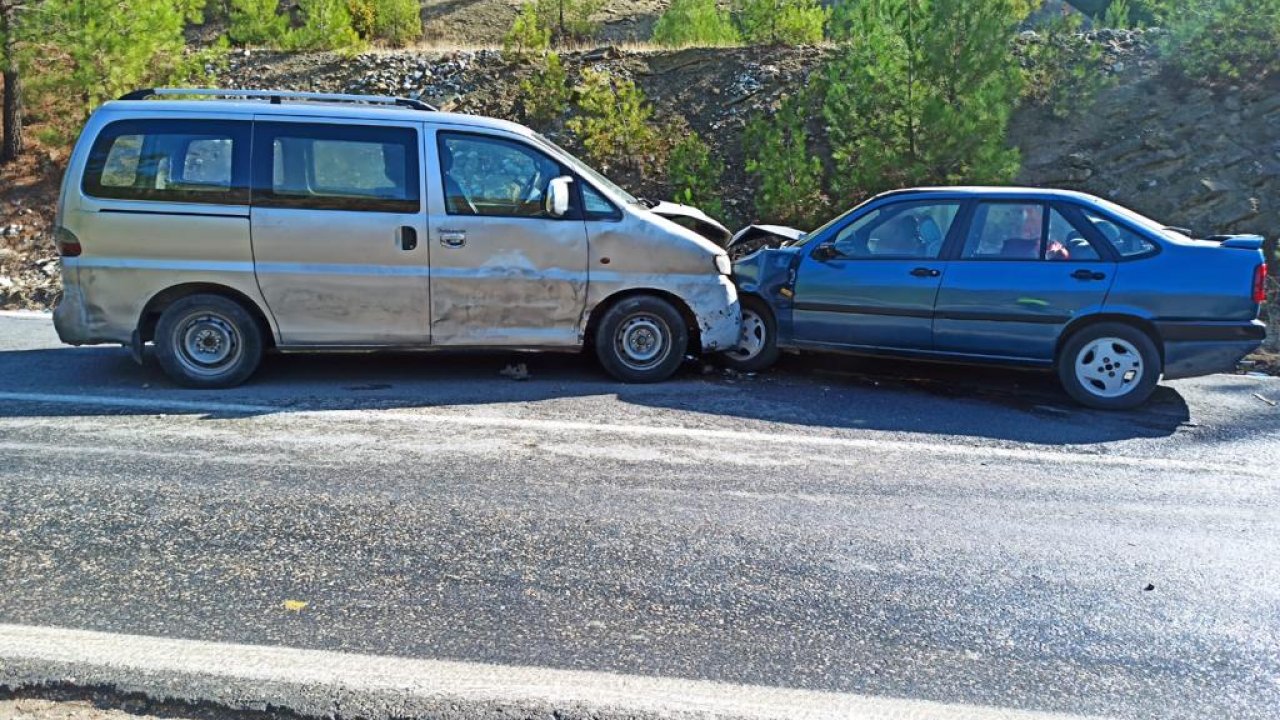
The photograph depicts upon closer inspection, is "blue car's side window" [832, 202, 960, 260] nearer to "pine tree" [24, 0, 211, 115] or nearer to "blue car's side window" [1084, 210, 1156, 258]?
"blue car's side window" [1084, 210, 1156, 258]

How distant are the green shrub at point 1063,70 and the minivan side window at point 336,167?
1058 cm

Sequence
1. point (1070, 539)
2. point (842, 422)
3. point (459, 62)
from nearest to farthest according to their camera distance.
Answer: point (1070, 539)
point (842, 422)
point (459, 62)

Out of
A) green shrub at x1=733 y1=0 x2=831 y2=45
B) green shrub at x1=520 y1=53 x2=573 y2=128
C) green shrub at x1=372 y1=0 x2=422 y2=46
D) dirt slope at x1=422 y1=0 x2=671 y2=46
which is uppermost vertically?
dirt slope at x1=422 y1=0 x2=671 y2=46

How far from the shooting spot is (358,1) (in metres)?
23.0

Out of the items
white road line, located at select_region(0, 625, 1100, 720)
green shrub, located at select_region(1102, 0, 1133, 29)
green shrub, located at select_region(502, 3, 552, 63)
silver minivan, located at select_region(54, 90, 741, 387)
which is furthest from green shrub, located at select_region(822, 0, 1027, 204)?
white road line, located at select_region(0, 625, 1100, 720)

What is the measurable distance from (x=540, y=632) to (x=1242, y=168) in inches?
522

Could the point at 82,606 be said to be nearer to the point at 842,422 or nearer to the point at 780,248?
the point at 842,422

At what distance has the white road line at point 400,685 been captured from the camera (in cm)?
347

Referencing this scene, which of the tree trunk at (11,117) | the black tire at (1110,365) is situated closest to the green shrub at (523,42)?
the tree trunk at (11,117)

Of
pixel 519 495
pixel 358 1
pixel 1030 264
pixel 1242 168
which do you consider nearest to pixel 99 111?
pixel 519 495

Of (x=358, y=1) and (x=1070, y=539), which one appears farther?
(x=358, y=1)

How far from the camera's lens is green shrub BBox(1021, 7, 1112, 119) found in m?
15.2

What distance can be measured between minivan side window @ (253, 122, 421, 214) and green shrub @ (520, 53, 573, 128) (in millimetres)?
9290

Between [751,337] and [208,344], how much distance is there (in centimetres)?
428
